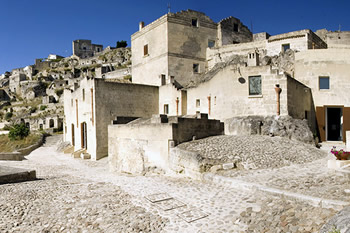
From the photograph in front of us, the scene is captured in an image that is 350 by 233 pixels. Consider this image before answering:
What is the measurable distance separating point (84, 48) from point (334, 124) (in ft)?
312

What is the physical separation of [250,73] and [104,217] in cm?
1271

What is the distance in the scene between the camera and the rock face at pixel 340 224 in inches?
179

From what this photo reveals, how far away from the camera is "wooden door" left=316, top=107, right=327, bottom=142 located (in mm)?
18594

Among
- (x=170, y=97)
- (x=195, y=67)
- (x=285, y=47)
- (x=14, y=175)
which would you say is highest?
(x=285, y=47)

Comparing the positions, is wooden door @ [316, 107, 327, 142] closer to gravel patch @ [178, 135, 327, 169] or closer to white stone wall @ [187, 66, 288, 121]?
white stone wall @ [187, 66, 288, 121]

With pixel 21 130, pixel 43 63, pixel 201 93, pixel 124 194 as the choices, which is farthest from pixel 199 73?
pixel 43 63

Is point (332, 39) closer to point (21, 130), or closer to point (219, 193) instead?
point (219, 193)

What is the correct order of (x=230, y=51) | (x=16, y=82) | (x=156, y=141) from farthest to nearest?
(x=16, y=82) < (x=230, y=51) < (x=156, y=141)

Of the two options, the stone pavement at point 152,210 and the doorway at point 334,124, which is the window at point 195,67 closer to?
the doorway at point 334,124

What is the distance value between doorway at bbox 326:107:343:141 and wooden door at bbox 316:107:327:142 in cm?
83

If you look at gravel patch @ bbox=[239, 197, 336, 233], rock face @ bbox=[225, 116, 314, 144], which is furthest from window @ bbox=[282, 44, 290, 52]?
gravel patch @ bbox=[239, 197, 336, 233]

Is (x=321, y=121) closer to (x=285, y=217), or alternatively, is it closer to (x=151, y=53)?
(x=285, y=217)

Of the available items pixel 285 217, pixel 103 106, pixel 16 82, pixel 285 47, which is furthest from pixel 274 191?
pixel 16 82

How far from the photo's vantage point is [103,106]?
2223 cm
